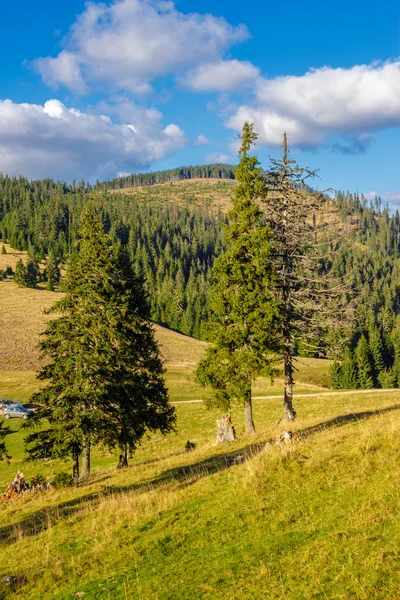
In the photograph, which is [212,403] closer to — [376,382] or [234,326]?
[234,326]

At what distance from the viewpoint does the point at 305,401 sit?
39.4 meters

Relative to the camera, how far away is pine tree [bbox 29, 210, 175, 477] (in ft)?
65.7

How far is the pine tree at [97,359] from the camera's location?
20016mm

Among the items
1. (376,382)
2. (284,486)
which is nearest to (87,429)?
(284,486)

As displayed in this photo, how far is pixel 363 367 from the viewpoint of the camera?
284ft

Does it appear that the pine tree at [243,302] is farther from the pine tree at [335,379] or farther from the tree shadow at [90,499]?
the pine tree at [335,379]

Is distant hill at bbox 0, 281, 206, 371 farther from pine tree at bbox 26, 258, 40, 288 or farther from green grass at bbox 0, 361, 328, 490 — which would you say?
green grass at bbox 0, 361, 328, 490

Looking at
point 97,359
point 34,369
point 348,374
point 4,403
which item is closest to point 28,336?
point 34,369

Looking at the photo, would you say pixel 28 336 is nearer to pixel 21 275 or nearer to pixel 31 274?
pixel 21 275

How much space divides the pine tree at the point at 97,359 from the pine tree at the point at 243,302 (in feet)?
11.9

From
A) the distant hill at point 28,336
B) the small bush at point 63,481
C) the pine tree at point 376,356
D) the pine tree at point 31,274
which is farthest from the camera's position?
the pine tree at point 31,274

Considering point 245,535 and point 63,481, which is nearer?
point 245,535

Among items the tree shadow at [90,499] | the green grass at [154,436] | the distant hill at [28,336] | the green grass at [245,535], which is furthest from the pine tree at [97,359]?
the distant hill at [28,336]

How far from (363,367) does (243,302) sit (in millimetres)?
73658
